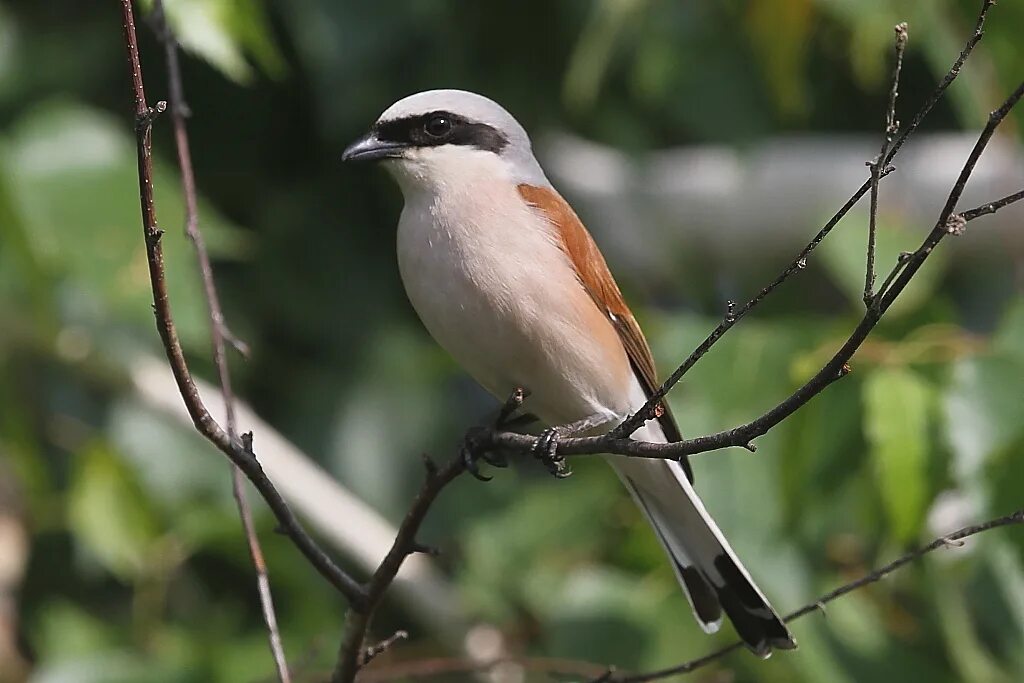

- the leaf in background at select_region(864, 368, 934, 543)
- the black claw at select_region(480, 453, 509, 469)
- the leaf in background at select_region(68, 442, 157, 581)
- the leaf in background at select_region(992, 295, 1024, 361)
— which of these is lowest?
the leaf in background at select_region(68, 442, 157, 581)

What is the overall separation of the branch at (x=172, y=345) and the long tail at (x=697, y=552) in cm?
80

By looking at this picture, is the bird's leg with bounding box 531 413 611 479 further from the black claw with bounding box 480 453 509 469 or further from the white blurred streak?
the white blurred streak

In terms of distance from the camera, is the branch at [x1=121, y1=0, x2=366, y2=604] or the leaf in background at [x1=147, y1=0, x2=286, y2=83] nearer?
the branch at [x1=121, y1=0, x2=366, y2=604]

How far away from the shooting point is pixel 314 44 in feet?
10.6

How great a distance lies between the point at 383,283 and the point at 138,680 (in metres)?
1.36

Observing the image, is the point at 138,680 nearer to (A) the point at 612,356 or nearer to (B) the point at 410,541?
(A) the point at 612,356

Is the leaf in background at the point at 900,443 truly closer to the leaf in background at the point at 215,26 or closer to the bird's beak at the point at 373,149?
the bird's beak at the point at 373,149

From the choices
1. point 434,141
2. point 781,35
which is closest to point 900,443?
point 434,141

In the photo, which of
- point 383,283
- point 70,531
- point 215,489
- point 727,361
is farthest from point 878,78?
point 70,531

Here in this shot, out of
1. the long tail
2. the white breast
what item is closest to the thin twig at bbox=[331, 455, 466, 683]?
the white breast

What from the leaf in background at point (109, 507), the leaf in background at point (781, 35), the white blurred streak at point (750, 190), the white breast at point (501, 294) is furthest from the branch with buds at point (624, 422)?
the white blurred streak at point (750, 190)

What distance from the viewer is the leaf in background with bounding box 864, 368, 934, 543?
2.14 meters

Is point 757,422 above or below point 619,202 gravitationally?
above

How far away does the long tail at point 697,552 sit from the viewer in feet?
6.77
